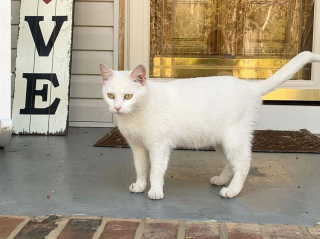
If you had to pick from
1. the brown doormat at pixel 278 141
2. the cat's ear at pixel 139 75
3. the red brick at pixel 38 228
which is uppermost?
the cat's ear at pixel 139 75

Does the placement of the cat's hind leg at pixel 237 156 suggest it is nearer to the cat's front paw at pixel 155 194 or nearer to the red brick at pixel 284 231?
the cat's front paw at pixel 155 194

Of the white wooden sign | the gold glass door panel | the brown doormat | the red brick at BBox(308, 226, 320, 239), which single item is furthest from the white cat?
the gold glass door panel

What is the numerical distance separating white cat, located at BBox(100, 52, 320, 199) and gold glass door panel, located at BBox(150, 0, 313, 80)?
2365 mm

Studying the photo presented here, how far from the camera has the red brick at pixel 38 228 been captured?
237 cm

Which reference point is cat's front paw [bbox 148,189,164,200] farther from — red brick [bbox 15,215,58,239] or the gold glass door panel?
the gold glass door panel

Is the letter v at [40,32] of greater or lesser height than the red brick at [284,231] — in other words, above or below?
above

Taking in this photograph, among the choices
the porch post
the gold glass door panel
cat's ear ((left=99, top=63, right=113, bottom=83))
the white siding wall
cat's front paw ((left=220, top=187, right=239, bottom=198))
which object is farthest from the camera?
the gold glass door panel

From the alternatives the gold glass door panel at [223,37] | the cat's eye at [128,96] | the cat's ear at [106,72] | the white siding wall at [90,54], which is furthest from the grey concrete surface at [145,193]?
the gold glass door panel at [223,37]

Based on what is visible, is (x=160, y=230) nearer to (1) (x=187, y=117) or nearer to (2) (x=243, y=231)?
(2) (x=243, y=231)

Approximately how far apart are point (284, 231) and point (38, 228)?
1165mm

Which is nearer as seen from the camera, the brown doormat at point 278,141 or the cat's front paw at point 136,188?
the cat's front paw at point 136,188

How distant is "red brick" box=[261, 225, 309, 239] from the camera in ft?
7.83

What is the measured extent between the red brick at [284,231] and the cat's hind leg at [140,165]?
2.80ft

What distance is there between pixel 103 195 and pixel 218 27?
3.10m
